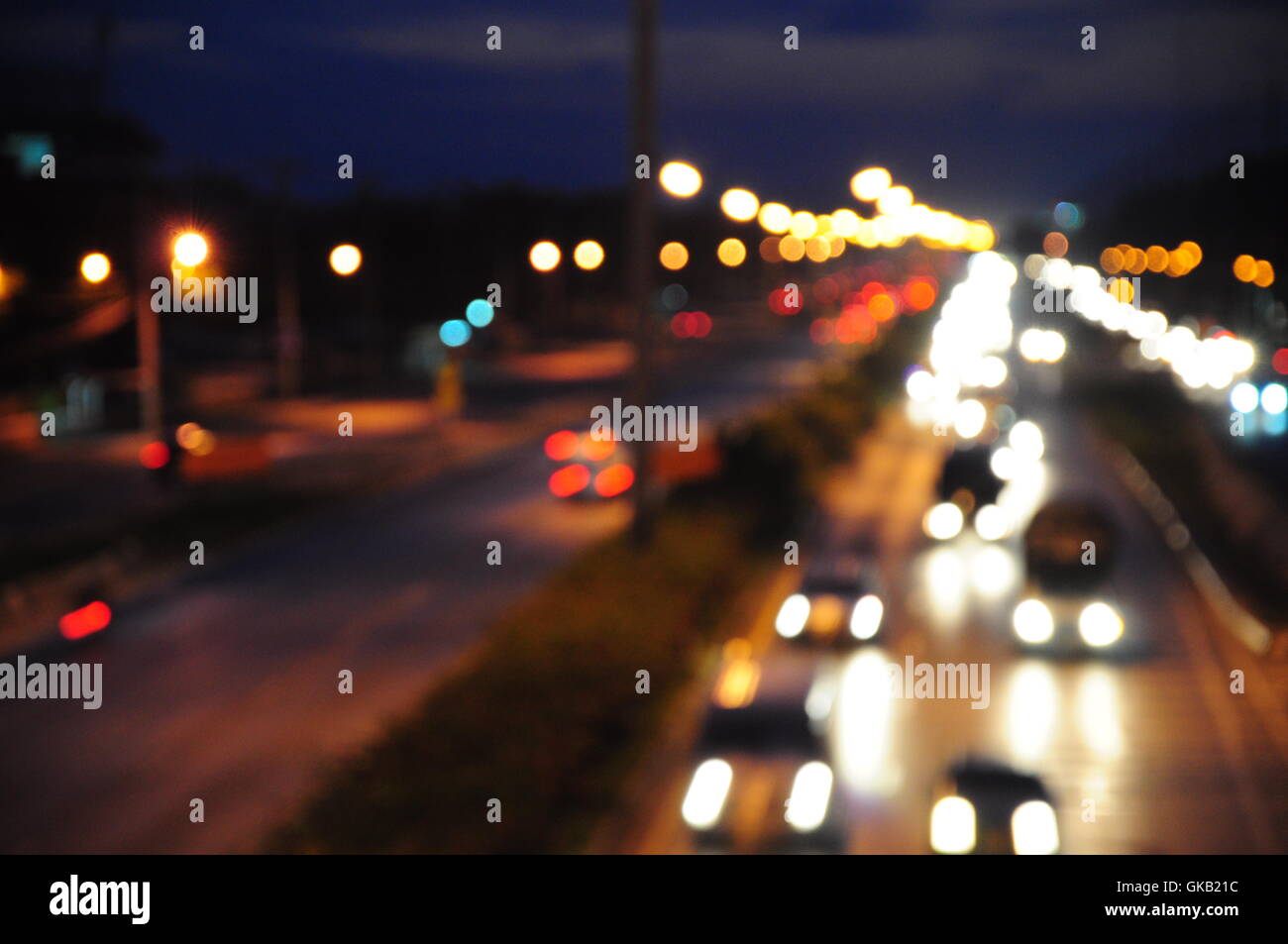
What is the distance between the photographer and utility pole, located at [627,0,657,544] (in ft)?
61.4

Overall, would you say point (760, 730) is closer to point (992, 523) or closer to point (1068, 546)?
point (1068, 546)

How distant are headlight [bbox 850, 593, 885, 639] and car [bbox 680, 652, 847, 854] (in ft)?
17.2

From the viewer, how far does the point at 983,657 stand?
2023 cm

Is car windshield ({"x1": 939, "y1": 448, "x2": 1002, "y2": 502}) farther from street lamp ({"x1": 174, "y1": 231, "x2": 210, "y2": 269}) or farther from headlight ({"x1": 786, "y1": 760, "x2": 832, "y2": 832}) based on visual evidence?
street lamp ({"x1": 174, "y1": 231, "x2": 210, "y2": 269})

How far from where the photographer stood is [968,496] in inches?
1328

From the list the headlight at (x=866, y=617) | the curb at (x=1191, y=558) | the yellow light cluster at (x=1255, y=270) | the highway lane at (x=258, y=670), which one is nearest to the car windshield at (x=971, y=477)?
the curb at (x=1191, y=558)

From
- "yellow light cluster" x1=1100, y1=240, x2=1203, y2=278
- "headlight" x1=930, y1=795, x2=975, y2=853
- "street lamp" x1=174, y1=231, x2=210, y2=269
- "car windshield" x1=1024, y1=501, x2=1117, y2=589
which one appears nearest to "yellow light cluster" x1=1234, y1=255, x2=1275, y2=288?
"car windshield" x1=1024, y1=501, x2=1117, y2=589

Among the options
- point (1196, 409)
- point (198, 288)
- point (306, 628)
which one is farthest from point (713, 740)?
point (1196, 409)

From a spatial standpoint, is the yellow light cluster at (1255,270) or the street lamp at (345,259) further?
the yellow light cluster at (1255,270)

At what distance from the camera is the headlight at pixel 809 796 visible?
1183 centimetres

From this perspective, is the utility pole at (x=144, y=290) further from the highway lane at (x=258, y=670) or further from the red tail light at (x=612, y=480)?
the red tail light at (x=612, y=480)

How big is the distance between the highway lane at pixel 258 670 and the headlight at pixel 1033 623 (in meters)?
7.31

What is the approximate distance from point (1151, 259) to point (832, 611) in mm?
72908

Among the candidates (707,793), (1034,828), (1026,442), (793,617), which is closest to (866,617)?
(793,617)
